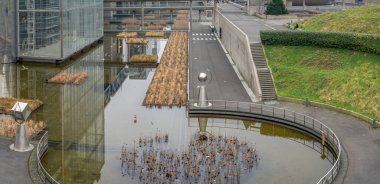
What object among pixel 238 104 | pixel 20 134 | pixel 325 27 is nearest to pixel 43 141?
pixel 20 134

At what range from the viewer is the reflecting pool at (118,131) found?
2589cm

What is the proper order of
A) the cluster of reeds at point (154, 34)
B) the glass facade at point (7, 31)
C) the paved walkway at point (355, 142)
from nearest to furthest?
the paved walkway at point (355, 142) → the glass facade at point (7, 31) → the cluster of reeds at point (154, 34)

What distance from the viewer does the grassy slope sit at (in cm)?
4944

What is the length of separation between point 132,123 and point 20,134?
8953 mm

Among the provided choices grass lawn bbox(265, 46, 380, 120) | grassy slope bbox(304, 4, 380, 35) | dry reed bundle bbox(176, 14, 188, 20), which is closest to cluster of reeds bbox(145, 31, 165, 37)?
dry reed bundle bbox(176, 14, 188, 20)

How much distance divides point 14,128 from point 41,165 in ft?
22.2

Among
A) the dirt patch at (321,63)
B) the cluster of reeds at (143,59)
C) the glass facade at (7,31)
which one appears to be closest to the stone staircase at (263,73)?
the dirt patch at (321,63)

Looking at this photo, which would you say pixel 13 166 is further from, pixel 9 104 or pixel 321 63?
pixel 321 63

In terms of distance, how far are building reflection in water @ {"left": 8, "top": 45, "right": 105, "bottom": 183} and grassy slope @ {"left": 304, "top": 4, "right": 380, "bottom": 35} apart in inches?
917

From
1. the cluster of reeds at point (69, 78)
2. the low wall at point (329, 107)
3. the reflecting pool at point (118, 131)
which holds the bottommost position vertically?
the reflecting pool at point (118, 131)

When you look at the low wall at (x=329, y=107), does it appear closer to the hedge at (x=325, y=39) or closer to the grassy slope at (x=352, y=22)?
the hedge at (x=325, y=39)

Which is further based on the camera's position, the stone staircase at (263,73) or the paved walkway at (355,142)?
the stone staircase at (263,73)

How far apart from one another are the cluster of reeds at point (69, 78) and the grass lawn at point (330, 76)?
1643 cm

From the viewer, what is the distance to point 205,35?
84438 mm
